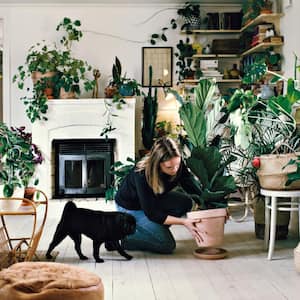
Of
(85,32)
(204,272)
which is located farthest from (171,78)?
(204,272)

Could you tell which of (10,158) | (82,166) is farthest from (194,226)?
(82,166)

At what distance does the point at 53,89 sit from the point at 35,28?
2.95ft

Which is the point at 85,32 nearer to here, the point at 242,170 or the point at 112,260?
the point at 242,170

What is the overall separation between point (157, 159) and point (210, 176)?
55cm

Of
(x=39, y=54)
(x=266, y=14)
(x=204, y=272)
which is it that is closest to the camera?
(x=204, y=272)

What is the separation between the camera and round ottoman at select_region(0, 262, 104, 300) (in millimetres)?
2199

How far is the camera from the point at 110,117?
6.94m

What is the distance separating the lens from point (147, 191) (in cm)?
394

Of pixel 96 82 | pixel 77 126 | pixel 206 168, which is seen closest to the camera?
pixel 206 168

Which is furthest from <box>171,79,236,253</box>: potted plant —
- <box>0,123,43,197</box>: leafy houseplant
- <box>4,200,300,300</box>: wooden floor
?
<box>0,123,43,197</box>: leafy houseplant

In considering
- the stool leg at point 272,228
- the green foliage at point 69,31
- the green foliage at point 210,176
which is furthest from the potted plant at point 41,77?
the stool leg at point 272,228

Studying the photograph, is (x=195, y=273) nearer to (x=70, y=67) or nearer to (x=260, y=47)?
(x=260, y=47)

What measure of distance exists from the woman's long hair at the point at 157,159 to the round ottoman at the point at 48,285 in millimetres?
1573

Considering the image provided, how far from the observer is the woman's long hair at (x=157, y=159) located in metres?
3.84
